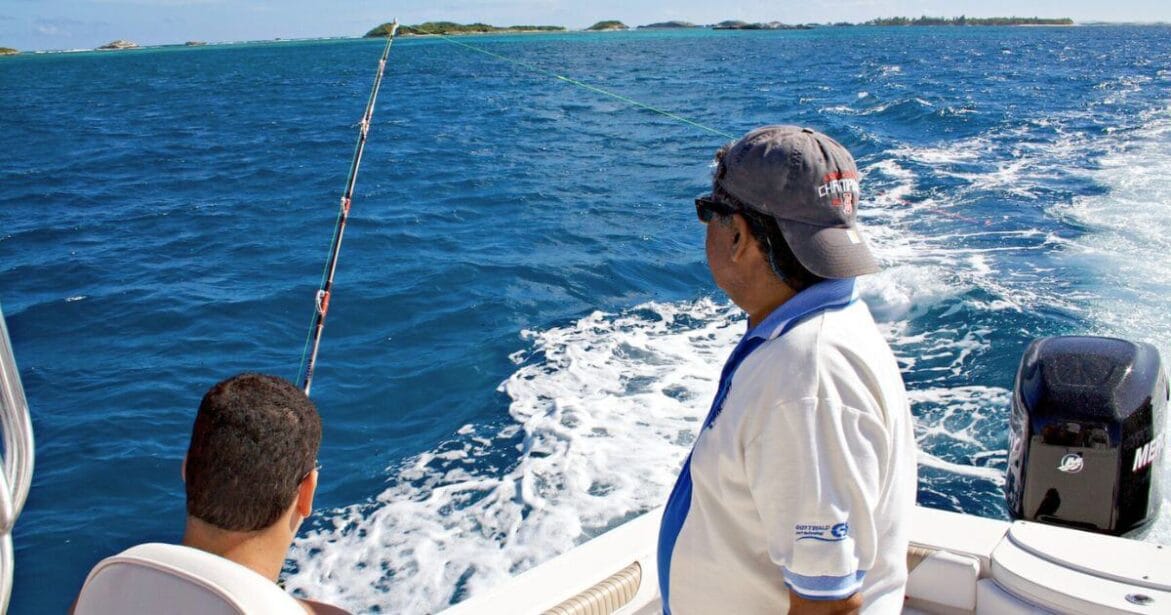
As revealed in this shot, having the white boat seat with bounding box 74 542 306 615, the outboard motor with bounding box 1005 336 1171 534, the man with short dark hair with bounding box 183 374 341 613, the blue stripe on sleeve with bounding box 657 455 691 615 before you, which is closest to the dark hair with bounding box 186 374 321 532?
the man with short dark hair with bounding box 183 374 341 613

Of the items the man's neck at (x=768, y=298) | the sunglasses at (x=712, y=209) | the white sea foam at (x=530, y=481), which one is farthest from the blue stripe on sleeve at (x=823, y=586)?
the white sea foam at (x=530, y=481)

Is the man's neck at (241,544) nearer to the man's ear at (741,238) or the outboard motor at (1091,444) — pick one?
the man's ear at (741,238)

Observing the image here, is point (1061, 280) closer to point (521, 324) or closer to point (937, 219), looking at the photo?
point (937, 219)

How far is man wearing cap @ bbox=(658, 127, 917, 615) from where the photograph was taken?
3.78 ft

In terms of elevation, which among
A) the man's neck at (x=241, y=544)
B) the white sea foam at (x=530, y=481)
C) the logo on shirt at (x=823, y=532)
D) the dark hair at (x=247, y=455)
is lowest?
the white sea foam at (x=530, y=481)

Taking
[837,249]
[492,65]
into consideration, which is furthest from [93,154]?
[492,65]

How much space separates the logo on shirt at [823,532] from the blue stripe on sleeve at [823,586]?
0.16ft

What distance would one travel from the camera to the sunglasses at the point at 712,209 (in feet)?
4.33

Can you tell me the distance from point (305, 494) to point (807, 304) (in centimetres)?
69

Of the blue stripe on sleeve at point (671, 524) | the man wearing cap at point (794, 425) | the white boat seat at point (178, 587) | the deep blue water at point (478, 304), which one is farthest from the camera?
the deep blue water at point (478, 304)

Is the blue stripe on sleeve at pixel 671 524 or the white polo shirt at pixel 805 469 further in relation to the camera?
the blue stripe on sleeve at pixel 671 524

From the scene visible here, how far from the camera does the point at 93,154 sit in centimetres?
1397

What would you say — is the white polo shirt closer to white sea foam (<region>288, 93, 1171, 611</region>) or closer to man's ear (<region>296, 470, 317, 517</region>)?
man's ear (<region>296, 470, 317, 517</region>)

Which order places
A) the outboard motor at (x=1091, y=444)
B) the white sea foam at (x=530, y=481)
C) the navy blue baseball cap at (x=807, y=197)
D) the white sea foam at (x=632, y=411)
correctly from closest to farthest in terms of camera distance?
the navy blue baseball cap at (x=807, y=197), the outboard motor at (x=1091, y=444), the white sea foam at (x=530, y=481), the white sea foam at (x=632, y=411)
